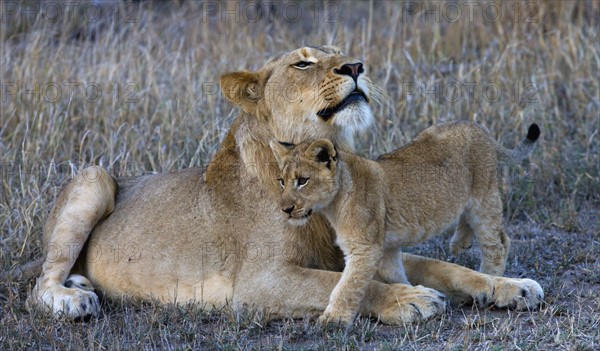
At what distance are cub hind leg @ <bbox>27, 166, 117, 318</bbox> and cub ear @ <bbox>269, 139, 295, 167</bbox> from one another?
120 cm

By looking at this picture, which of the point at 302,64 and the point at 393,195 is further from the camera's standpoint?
the point at 302,64

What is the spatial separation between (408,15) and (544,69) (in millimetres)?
1595

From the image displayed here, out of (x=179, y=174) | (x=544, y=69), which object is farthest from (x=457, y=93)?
(x=179, y=174)

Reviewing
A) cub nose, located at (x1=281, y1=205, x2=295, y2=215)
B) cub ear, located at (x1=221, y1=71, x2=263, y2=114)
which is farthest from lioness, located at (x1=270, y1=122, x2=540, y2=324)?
cub ear, located at (x1=221, y1=71, x2=263, y2=114)

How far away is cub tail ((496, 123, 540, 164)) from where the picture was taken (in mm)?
4801

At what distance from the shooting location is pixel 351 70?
4.25m

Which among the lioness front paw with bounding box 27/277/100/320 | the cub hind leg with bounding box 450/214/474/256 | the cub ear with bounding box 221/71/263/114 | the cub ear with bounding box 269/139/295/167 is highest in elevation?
the cub ear with bounding box 221/71/263/114

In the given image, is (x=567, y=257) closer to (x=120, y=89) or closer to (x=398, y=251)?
(x=398, y=251)

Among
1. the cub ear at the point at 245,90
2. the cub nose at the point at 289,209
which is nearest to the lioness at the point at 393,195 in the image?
the cub nose at the point at 289,209

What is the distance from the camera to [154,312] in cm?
444

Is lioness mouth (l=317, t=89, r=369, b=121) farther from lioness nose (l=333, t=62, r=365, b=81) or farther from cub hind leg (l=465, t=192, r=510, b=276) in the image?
cub hind leg (l=465, t=192, r=510, b=276)

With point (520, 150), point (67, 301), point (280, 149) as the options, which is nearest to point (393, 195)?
point (280, 149)

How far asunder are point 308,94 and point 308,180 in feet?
1.77

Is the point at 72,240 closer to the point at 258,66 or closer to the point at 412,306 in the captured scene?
the point at 412,306
